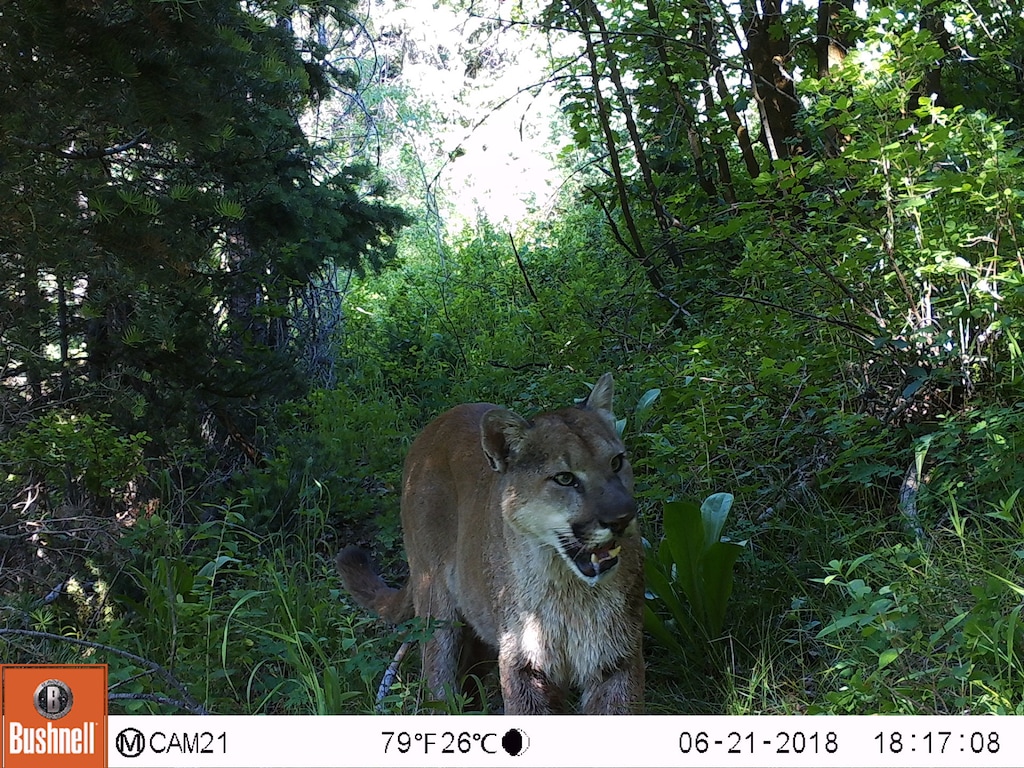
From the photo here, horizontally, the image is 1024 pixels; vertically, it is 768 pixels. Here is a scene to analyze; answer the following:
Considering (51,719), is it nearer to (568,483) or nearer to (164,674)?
(164,674)

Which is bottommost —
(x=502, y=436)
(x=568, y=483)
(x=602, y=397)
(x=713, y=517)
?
(x=713, y=517)

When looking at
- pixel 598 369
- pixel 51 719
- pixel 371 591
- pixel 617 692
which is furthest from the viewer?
pixel 598 369

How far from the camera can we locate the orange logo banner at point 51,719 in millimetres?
2934

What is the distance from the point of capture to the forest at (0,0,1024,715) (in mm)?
4180

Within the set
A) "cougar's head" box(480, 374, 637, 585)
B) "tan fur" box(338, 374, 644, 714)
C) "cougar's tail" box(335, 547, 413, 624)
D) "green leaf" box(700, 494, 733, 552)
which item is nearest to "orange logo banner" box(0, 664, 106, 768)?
"tan fur" box(338, 374, 644, 714)

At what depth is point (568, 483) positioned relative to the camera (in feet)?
13.6

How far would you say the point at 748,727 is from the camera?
3260 mm

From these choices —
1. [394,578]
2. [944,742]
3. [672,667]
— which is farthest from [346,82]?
[944,742]

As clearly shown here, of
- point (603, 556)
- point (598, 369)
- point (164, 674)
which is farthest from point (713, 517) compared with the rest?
point (598, 369)

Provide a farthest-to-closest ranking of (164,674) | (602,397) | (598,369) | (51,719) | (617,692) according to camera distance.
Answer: (598,369) < (602,397) < (617,692) < (164,674) < (51,719)

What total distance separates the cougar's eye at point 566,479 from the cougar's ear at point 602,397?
1.84 feet

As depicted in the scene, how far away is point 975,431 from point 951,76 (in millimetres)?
5141

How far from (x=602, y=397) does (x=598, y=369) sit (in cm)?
323

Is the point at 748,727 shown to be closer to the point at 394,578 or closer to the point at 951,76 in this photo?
the point at 394,578
